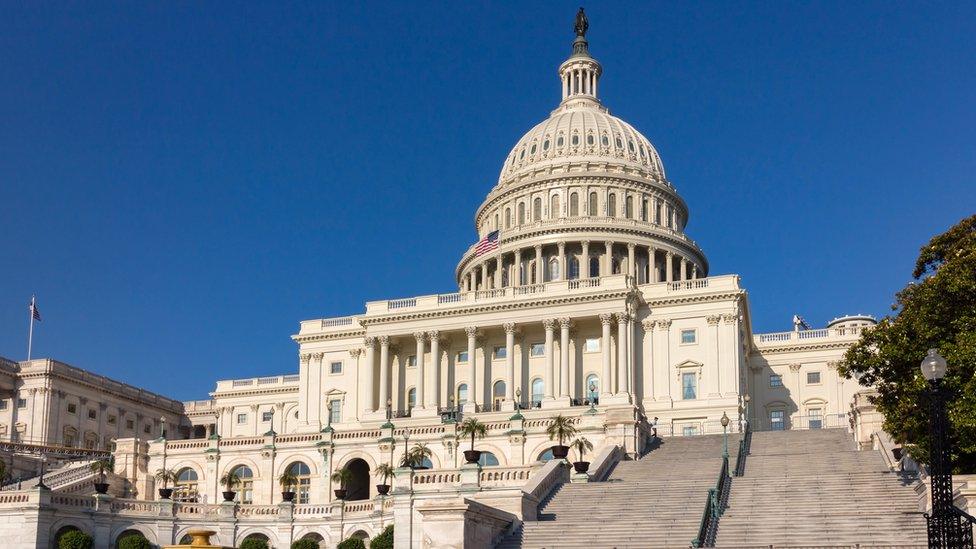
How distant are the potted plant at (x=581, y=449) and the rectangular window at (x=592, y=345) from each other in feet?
106

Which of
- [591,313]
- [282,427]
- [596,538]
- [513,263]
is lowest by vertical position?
[596,538]

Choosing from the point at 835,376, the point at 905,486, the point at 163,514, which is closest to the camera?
the point at 905,486

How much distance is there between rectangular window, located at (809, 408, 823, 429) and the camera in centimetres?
9812

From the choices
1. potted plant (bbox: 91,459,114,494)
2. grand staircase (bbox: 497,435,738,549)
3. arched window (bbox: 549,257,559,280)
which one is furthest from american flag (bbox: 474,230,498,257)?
grand staircase (bbox: 497,435,738,549)

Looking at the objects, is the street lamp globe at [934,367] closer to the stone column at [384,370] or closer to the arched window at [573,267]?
the stone column at [384,370]

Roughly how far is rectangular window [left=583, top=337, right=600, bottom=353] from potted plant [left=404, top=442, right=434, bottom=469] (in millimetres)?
30802

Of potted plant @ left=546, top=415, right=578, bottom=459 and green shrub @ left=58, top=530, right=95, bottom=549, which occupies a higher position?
potted plant @ left=546, top=415, right=578, bottom=459

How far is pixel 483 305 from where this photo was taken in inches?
3748

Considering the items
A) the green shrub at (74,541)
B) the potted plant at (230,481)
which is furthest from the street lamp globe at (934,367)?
the potted plant at (230,481)

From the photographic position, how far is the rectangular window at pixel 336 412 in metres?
101

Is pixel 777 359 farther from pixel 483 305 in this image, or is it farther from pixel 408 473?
pixel 408 473

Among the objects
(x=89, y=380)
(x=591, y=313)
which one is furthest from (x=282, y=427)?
(x=591, y=313)

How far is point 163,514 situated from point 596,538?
90.1 feet

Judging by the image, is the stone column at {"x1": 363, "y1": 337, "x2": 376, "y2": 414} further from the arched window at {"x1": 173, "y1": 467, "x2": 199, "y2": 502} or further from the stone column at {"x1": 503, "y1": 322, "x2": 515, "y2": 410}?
the arched window at {"x1": 173, "y1": 467, "x2": 199, "y2": 502}
